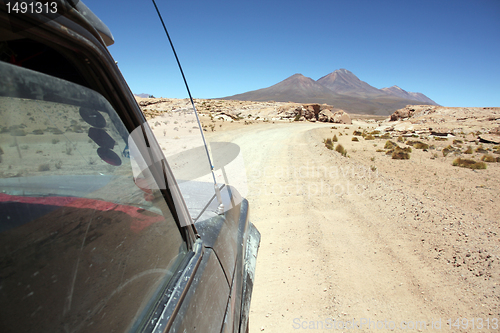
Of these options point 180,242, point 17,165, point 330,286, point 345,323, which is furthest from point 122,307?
point 330,286

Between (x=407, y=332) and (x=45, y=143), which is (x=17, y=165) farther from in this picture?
(x=407, y=332)

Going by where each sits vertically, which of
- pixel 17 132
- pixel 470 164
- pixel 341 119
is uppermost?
pixel 341 119

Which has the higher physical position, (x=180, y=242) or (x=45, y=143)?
(x=45, y=143)

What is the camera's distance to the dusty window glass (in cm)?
56

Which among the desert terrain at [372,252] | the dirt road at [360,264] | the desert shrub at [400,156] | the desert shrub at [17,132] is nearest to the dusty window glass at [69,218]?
the desert shrub at [17,132]

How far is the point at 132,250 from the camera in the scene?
0.91m

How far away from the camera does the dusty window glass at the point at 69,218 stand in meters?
0.56

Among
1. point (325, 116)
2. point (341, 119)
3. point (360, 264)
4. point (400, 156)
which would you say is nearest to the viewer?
→ point (360, 264)

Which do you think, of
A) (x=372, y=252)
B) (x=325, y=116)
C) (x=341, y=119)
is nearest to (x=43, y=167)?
(x=372, y=252)

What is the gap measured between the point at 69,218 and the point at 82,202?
10 cm

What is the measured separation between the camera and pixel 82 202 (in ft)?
2.67

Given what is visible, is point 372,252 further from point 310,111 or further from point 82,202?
point 310,111

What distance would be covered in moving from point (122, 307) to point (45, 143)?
0.56 metres

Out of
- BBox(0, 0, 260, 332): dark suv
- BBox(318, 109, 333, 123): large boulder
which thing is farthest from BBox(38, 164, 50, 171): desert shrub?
BBox(318, 109, 333, 123): large boulder
